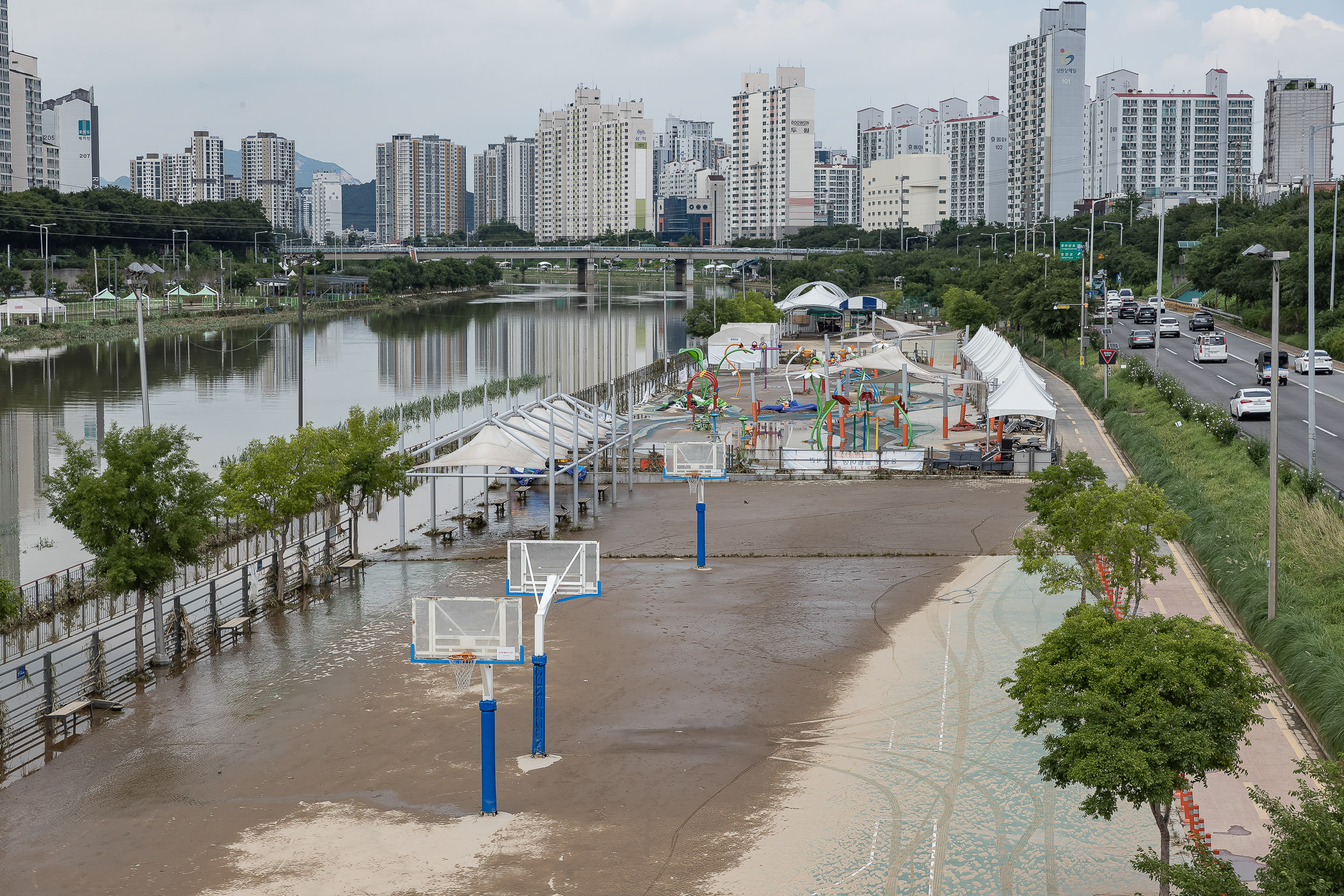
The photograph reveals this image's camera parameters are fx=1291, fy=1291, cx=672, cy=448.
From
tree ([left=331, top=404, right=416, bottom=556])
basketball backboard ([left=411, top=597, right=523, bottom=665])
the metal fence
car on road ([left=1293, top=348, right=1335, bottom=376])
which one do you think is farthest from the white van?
basketball backboard ([left=411, top=597, right=523, bottom=665])

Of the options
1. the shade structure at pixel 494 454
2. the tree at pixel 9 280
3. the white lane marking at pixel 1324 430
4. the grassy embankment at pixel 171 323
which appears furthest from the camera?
the tree at pixel 9 280

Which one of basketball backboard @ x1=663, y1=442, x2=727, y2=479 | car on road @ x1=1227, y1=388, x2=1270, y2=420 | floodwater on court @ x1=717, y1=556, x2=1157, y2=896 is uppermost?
car on road @ x1=1227, y1=388, x2=1270, y2=420

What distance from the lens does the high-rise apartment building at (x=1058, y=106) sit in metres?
187

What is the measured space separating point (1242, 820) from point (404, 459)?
2011 centimetres

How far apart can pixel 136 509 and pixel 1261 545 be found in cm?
2098

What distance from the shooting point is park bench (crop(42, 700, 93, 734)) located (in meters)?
18.1

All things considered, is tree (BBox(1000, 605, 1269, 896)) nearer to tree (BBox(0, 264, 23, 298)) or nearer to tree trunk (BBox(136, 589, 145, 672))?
tree trunk (BBox(136, 589, 145, 672))

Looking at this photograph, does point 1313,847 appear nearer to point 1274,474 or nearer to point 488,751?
point 488,751

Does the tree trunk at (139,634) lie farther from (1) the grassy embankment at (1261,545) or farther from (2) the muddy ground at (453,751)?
(1) the grassy embankment at (1261,545)

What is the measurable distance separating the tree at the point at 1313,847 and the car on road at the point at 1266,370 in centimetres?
4065

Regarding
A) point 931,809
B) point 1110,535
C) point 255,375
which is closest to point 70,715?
point 931,809

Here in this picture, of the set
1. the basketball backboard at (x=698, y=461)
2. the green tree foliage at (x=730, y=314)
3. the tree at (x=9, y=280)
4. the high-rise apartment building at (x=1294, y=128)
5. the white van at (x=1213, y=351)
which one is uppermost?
the high-rise apartment building at (x=1294, y=128)

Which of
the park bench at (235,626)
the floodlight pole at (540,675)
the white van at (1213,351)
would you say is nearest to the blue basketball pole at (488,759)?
the floodlight pole at (540,675)

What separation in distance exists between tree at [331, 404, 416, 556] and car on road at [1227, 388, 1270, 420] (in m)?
27.1
